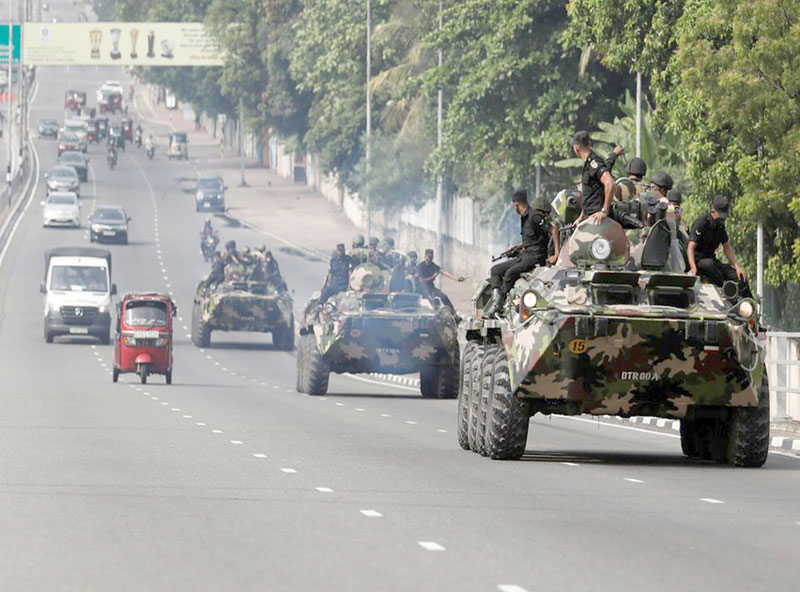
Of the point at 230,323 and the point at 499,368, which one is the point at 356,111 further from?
the point at 499,368

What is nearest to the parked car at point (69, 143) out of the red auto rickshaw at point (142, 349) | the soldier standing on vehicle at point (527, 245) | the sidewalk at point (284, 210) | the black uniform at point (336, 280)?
the sidewalk at point (284, 210)

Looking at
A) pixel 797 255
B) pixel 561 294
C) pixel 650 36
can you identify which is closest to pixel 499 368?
pixel 561 294

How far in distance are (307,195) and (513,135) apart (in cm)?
6653

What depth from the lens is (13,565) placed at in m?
11.4

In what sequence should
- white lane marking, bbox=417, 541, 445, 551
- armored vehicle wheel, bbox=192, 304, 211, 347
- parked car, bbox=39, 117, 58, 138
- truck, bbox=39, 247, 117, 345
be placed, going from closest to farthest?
white lane marking, bbox=417, 541, 445, 551, armored vehicle wheel, bbox=192, 304, 211, 347, truck, bbox=39, 247, 117, 345, parked car, bbox=39, 117, 58, 138

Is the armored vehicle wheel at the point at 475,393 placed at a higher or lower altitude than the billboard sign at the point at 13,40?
lower

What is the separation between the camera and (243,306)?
51.2m

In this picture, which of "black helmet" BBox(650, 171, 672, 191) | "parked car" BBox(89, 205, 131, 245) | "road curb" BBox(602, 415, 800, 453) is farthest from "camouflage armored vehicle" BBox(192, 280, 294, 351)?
"parked car" BBox(89, 205, 131, 245)

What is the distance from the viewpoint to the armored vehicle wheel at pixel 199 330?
171ft

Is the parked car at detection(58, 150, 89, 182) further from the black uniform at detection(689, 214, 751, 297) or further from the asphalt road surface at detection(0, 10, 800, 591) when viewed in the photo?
the black uniform at detection(689, 214, 751, 297)

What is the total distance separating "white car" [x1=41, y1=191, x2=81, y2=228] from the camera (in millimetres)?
91875

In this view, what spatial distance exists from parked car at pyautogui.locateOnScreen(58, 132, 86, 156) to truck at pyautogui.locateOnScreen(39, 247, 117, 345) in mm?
80933

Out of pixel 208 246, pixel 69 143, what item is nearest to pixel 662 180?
pixel 208 246

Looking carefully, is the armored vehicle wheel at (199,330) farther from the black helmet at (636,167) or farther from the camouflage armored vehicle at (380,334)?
the black helmet at (636,167)
